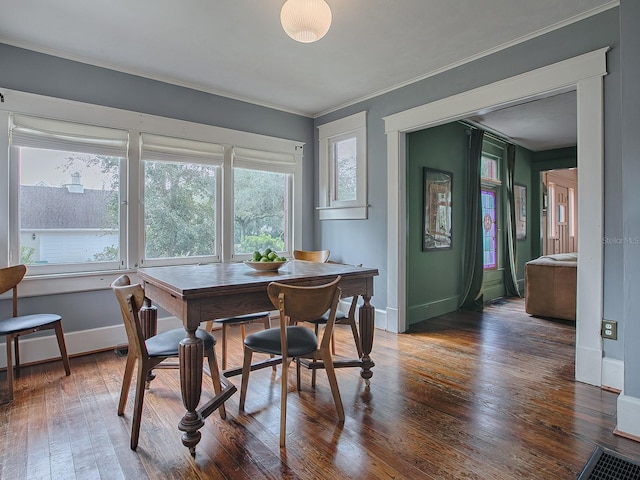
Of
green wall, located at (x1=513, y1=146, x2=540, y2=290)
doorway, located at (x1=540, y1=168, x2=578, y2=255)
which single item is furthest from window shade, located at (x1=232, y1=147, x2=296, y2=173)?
doorway, located at (x1=540, y1=168, x2=578, y2=255)

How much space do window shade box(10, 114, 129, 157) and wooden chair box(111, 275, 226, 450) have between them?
1.76 meters

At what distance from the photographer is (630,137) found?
192 centimetres

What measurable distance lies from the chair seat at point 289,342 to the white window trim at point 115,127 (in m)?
1.97

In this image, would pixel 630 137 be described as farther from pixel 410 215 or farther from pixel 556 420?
pixel 410 215

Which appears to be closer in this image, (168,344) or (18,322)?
(168,344)

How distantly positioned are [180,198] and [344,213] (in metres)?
1.85

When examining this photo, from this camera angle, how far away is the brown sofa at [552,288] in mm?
4332

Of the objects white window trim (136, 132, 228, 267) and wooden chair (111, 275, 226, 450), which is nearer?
wooden chair (111, 275, 226, 450)

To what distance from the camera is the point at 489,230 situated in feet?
18.9

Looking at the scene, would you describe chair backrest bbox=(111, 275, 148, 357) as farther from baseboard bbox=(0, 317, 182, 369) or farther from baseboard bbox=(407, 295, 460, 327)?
baseboard bbox=(407, 295, 460, 327)

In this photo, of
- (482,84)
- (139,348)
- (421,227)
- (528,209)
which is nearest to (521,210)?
(528,209)

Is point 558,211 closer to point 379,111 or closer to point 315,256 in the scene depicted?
point 379,111

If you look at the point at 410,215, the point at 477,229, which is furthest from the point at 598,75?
the point at 477,229

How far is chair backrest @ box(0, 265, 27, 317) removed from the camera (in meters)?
2.62
